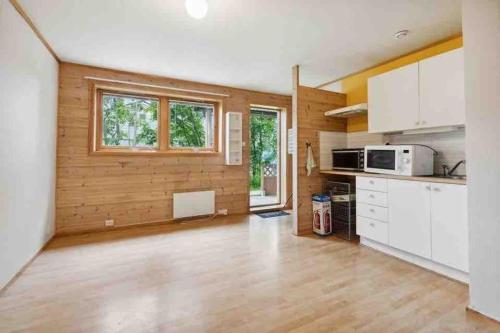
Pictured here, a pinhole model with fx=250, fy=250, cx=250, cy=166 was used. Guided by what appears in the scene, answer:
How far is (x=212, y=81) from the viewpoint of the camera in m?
4.26

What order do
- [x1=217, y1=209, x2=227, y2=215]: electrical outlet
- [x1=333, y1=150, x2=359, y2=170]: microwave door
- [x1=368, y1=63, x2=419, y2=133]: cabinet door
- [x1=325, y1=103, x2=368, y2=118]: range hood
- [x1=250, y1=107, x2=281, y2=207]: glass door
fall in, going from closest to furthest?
[x1=368, y1=63, x2=419, y2=133]: cabinet door < [x1=325, y1=103, x2=368, y2=118]: range hood < [x1=333, y1=150, x2=359, y2=170]: microwave door < [x1=217, y1=209, x2=227, y2=215]: electrical outlet < [x1=250, y1=107, x2=281, y2=207]: glass door

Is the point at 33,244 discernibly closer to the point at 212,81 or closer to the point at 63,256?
the point at 63,256

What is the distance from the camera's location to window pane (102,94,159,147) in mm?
3799

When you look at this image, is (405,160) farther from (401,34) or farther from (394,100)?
(401,34)

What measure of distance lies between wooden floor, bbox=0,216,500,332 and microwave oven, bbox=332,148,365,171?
1.03 m

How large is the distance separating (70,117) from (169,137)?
136 centimetres

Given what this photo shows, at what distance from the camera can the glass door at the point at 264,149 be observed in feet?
17.1

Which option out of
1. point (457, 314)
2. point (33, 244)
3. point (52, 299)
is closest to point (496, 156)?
point (457, 314)

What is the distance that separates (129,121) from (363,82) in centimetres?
361

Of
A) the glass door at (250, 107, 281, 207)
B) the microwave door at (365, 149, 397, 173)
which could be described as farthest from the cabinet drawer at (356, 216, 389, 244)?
the glass door at (250, 107, 281, 207)

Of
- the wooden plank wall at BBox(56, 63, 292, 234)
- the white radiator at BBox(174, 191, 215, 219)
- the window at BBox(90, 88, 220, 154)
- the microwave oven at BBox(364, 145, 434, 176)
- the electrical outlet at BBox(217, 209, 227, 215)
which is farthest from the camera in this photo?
the electrical outlet at BBox(217, 209, 227, 215)

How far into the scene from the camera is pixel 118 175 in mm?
3773

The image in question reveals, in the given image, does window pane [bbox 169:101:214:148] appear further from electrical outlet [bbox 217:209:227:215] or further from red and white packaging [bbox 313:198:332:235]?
red and white packaging [bbox 313:198:332:235]

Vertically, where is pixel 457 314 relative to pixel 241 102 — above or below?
below
